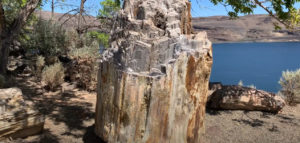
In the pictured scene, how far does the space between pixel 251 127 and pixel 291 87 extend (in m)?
2.85

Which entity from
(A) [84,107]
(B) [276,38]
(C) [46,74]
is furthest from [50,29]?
(B) [276,38]

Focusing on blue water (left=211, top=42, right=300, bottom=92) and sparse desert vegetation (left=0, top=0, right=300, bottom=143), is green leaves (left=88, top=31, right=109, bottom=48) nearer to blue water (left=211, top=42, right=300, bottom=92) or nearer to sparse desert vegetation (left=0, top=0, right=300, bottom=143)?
sparse desert vegetation (left=0, top=0, right=300, bottom=143)

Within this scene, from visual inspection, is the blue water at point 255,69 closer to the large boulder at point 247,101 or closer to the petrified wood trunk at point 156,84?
the large boulder at point 247,101

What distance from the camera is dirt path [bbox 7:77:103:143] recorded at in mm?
3735

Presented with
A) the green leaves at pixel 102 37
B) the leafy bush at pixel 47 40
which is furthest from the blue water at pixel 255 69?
the leafy bush at pixel 47 40

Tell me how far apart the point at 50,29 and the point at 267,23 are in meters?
94.1

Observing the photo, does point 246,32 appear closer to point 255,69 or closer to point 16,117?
point 255,69

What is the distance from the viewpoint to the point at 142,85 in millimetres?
2795

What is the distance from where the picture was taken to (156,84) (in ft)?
9.05

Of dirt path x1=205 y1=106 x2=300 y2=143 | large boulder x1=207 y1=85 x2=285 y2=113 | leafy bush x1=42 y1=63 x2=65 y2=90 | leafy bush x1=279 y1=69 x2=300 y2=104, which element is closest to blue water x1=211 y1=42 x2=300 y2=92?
leafy bush x1=279 y1=69 x2=300 y2=104

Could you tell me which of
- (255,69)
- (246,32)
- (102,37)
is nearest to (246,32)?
(246,32)

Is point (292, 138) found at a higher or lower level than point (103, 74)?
lower

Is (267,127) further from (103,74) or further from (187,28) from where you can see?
(103,74)

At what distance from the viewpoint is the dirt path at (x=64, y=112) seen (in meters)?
3.74
